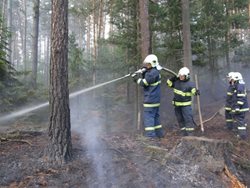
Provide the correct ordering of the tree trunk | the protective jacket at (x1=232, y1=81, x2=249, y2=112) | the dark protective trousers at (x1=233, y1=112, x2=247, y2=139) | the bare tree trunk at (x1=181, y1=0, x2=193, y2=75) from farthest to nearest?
1. the bare tree trunk at (x1=181, y1=0, x2=193, y2=75)
2. the protective jacket at (x1=232, y1=81, x2=249, y2=112)
3. the dark protective trousers at (x1=233, y1=112, x2=247, y2=139)
4. the tree trunk

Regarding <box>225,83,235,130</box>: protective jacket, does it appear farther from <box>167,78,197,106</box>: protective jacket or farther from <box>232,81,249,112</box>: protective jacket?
<box>167,78,197,106</box>: protective jacket

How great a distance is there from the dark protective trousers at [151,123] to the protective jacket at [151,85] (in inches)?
6.8

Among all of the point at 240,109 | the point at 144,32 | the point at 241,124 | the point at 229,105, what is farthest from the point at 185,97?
the point at 144,32

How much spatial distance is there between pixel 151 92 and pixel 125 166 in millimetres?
3108

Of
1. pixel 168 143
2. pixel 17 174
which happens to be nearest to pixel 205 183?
pixel 168 143

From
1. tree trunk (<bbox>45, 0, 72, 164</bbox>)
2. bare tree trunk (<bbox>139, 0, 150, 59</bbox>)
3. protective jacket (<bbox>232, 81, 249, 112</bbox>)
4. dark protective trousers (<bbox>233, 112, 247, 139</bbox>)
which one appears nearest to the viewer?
tree trunk (<bbox>45, 0, 72, 164</bbox>)

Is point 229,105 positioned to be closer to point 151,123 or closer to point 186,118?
point 186,118

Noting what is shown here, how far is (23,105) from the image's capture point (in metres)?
14.6

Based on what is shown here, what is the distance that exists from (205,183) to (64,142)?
296 cm

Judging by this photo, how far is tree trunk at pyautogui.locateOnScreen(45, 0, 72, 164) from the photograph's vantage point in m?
6.67

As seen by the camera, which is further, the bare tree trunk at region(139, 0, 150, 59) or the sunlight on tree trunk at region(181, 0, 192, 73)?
the sunlight on tree trunk at region(181, 0, 192, 73)

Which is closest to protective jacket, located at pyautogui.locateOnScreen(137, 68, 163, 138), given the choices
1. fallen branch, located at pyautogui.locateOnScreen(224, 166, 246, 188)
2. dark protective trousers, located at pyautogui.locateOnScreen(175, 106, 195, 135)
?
dark protective trousers, located at pyautogui.locateOnScreen(175, 106, 195, 135)

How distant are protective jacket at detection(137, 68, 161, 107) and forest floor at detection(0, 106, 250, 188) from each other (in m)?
1.50

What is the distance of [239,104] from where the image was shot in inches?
426
